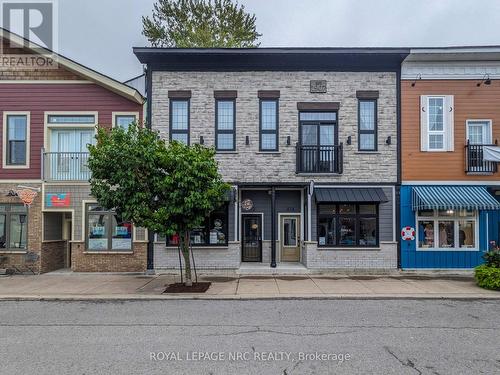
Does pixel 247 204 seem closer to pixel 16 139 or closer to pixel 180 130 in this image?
pixel 180 130

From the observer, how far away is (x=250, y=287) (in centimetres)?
1098

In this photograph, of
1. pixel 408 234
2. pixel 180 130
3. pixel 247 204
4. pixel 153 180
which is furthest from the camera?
pixel 247 204

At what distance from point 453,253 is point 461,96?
604cm

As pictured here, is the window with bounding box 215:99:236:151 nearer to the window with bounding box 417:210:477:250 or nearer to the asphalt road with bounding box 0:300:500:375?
the asphalt road with bounding box 0:300:500:375

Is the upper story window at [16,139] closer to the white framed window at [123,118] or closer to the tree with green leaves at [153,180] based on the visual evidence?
the white framed window at [123,118]

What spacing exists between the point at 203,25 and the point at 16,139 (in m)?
15.1

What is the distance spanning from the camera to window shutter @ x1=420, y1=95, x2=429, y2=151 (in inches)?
538

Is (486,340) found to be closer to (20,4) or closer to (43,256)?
(43,256)

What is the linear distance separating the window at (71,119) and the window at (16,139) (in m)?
0.98

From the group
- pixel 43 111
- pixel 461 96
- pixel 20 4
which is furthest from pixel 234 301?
pixel 20 4

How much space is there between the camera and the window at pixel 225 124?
1382cm

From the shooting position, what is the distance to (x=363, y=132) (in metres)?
13.8

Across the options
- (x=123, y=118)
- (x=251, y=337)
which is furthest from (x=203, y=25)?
(x=251, y=337)

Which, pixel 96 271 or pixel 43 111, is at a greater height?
pixel 43 111
